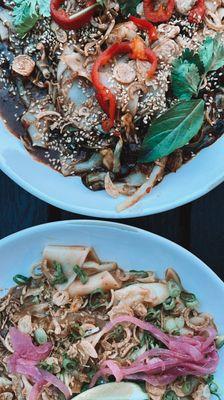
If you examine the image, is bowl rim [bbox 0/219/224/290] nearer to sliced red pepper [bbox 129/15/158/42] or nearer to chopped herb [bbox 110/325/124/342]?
chopped herb [bbox 110/325/124/342]

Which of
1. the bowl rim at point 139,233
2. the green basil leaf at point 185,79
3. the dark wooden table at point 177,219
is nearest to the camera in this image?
the green basil leaf at point 185,79

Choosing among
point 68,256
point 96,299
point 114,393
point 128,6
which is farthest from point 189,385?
point 128,6

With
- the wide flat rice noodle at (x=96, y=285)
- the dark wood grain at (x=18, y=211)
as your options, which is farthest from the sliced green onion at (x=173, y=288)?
the dark wood grain at (x=18, y=211)

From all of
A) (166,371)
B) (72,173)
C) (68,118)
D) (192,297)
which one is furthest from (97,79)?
(166,371)

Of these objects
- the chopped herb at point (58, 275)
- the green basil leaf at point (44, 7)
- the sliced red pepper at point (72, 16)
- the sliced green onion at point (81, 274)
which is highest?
the green basil leaf at point (44, 7)

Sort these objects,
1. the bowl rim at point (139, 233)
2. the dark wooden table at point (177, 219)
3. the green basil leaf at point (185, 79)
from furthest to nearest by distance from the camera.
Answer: the dark wooden table at point (177, 219) → the bowl rim at point (139, 233) → the green basil leaf at point (185, 79)

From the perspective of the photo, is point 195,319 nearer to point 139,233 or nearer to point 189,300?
point 189,300

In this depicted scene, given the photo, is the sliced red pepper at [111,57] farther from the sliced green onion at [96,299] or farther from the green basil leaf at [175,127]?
the sliced green onion at [96,299]
